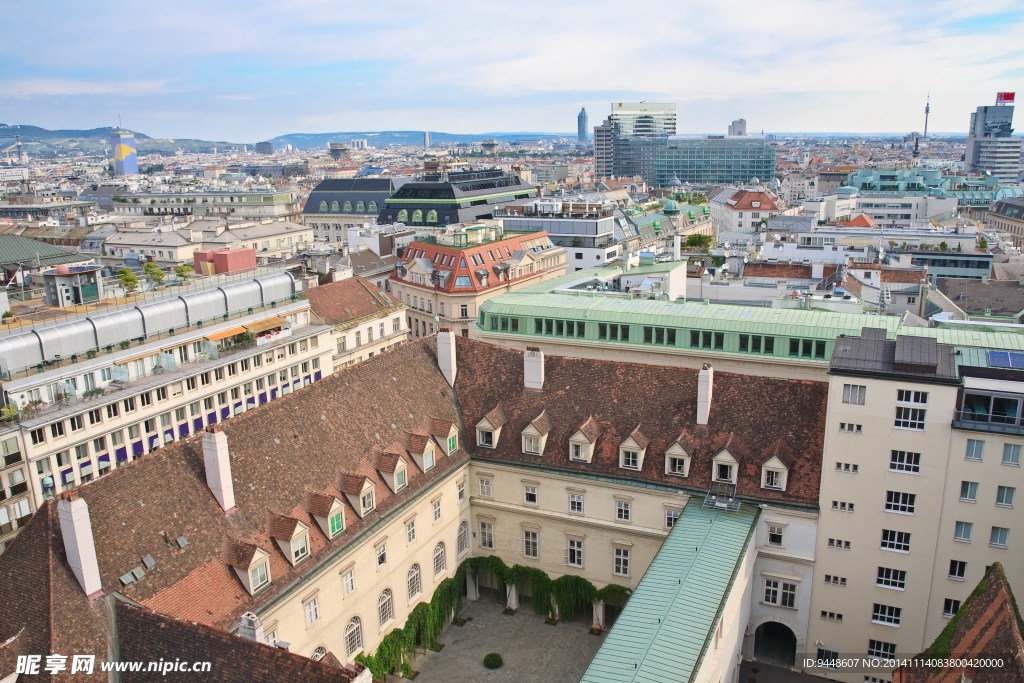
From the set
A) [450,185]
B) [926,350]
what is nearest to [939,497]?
[926,350]

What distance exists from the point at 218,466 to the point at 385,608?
16.3m

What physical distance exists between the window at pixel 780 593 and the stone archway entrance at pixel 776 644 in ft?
8.37

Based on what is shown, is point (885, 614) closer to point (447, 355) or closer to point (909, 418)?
point (909, 418)

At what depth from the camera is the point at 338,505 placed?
158ft

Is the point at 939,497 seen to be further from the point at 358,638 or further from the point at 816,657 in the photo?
the point at 358,638

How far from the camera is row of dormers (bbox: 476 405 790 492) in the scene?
177 ft

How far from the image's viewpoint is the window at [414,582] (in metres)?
55.7

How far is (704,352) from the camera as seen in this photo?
72125 mm

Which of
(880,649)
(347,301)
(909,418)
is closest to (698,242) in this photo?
(347,301)

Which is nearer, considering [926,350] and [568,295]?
[926,350]

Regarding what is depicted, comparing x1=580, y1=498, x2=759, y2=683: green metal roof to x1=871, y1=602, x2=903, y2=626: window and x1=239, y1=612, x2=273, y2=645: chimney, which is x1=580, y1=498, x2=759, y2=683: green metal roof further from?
x1=239, y1=612, x2=273, y2=645: chimney

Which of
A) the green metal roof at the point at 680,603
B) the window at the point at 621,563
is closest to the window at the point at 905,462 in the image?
the green metal roof at the point at 680,603

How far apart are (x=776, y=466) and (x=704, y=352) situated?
Answer: 2028cm

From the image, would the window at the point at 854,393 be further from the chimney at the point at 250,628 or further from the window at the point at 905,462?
the chimney at the point at 250,628
